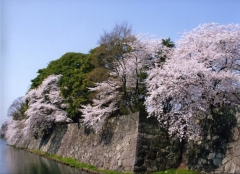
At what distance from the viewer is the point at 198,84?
43.6 ft

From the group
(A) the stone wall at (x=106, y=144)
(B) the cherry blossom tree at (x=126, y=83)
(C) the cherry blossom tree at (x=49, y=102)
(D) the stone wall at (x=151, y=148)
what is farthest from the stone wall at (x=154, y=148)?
(C) the cherry blossom tree at (x=49, y=102)

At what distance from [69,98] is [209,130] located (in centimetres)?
1321

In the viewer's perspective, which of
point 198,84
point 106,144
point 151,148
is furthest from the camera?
point 106,144

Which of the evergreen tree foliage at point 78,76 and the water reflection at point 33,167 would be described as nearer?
the water reflection at point 33,167

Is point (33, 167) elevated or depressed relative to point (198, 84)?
depressed

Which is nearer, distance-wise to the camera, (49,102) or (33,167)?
(33,167)

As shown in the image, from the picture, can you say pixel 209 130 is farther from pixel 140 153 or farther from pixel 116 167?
pixel 116 167

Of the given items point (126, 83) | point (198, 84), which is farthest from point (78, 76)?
point (198, 84)

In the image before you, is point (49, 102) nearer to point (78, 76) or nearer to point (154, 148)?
point (78, 76)

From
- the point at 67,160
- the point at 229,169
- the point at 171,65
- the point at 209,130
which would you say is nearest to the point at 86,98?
the point at 67,160

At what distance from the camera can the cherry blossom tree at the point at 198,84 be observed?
1320 cm

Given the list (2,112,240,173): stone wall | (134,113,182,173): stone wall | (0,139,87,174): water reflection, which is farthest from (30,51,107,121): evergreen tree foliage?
(134,113,182,173): stone wall

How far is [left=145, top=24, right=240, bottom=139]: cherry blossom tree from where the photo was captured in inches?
520

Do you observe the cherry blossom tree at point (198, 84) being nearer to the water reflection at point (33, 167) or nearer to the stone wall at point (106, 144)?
the stone wall at point (106, 144)
